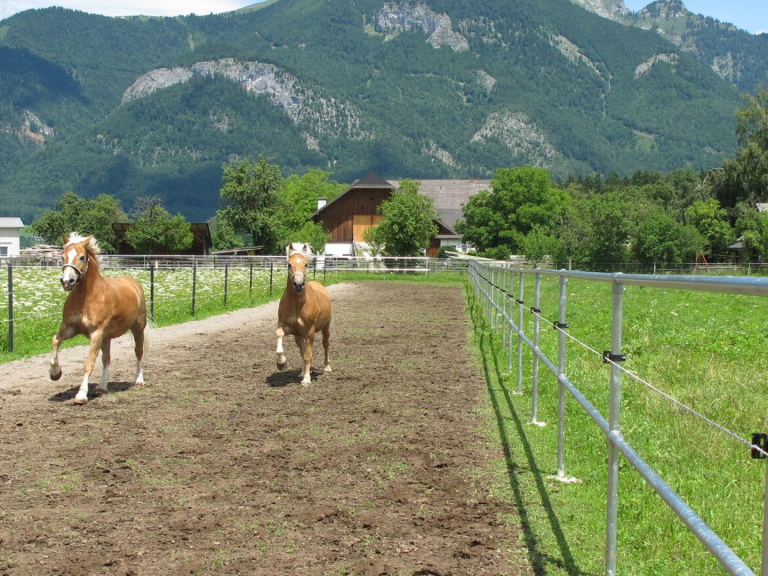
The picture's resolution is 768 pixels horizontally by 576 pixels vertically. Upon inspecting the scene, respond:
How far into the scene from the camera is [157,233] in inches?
2638

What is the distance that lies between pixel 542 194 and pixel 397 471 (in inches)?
2806

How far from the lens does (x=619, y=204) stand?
2190 inches

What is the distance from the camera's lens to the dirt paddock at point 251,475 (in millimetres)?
4449

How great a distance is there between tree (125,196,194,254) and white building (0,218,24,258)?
811 inches

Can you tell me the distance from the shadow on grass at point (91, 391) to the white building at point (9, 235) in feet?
258

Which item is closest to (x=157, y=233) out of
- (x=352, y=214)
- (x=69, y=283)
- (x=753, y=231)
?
(x=352, y=214)

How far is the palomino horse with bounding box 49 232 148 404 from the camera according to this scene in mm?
8555

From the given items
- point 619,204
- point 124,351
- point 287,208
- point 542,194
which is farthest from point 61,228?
point 124,351

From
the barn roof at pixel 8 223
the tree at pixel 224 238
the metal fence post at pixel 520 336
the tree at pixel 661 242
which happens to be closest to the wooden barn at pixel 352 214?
the tree at pixel 224 238

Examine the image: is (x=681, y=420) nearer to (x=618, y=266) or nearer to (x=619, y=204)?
(x=618, y=266)

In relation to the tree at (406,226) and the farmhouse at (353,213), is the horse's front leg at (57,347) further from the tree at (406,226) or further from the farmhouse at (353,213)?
the farmhouse at (353,213)

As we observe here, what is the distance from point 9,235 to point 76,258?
274 feet

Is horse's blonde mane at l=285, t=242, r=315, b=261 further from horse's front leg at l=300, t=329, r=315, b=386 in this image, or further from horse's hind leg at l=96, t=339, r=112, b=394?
horse's hind leg at l=96, t=339, r=112, b=394

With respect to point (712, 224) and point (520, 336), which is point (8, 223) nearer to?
point (712, 224)
